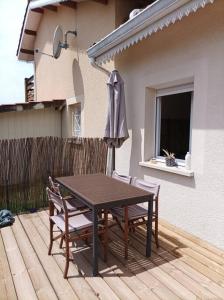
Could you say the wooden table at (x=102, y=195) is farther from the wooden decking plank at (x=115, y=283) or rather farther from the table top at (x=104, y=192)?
the wooden decking plank at (x=115, y=283)

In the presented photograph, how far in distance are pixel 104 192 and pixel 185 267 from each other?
1.61 metres

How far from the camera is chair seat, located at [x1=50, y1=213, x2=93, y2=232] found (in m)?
3.59

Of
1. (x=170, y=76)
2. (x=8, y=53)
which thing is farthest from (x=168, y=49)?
(x=8, y=53)

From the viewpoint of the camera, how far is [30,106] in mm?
8102

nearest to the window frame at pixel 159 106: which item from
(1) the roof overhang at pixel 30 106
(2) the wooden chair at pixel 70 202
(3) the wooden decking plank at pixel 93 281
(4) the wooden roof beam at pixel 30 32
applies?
(2) the wooden chair at pixel 70 202

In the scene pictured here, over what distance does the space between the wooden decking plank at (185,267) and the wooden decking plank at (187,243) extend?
150 mm

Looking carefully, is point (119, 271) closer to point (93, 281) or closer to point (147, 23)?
point (93, 281)

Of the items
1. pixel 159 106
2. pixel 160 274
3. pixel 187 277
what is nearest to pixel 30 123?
pixel 159 106

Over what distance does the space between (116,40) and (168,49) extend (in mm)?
1108

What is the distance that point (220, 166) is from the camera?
13.0 feet

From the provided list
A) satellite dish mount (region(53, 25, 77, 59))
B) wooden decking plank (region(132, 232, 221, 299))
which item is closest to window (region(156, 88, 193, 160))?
wooden decking plank (region(132, 232, 221, 299))

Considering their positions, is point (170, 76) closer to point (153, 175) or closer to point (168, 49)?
point (168, 49)

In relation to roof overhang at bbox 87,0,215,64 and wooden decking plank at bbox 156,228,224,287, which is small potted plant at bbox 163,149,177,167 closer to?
wooden decking plank at bbox 156,228,224,287

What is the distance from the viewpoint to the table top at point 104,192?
138 inches
